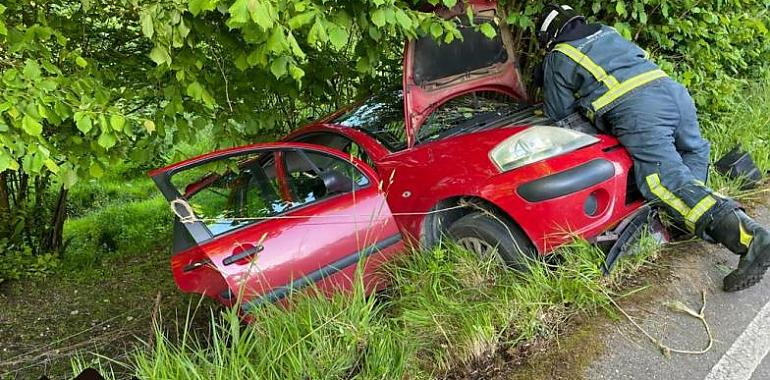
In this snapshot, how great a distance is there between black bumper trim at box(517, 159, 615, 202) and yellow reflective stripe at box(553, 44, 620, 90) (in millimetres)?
711

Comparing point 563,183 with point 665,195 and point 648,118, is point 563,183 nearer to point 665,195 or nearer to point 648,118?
point 665,195

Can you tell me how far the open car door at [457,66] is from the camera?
3.59 meters

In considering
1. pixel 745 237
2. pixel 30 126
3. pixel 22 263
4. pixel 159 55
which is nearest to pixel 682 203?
pixel 745 237

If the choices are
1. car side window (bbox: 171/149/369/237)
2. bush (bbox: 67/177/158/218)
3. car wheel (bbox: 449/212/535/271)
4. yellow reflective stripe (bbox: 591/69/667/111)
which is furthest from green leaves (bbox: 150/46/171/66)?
bush (bbox: 67/177/158/218)

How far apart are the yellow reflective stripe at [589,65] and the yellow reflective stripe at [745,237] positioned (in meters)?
1.05

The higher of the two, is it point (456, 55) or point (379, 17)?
point (379, 17)

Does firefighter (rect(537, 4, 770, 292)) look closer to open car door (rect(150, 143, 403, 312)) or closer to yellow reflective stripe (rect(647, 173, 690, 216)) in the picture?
yellow reflective stripe (rect(647, 173, 690, 216))

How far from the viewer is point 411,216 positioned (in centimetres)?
351

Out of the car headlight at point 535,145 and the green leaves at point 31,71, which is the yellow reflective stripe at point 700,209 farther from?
the green leaves at point 31,71

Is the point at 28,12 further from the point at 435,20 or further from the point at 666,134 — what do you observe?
the point at 666,134

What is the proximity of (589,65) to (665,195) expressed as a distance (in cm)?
92

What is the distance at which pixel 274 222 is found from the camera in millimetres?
3049

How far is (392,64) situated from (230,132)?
149 cm

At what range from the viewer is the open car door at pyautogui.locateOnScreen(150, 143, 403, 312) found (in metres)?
2.88
